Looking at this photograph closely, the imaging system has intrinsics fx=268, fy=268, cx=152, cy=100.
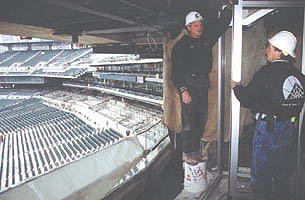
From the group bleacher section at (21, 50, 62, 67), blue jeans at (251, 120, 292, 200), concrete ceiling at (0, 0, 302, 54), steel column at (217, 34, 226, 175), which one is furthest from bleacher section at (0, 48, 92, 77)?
blue jeans at (251, 120, 292, 200)

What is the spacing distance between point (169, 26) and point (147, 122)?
776 cm

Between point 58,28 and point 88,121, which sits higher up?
point 58,28

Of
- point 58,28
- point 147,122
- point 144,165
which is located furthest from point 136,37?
point 147,122

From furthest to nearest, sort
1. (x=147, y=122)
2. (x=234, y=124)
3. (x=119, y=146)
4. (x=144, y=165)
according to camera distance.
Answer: (x=147, y=122)
(x=144, y=165)
(x=119, y=146)
(x=234, y=124)

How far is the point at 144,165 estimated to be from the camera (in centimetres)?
532

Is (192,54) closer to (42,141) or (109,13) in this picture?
(109,13)

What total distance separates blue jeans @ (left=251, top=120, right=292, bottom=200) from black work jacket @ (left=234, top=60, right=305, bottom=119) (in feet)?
0.37

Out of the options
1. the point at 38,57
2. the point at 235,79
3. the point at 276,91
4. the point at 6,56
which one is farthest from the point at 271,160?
the point at 6,56

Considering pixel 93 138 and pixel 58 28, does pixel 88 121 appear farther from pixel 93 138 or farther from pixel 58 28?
pixel 58 28

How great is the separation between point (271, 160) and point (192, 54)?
1.20m

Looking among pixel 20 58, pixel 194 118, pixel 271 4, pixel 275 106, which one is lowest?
pixel 194 118

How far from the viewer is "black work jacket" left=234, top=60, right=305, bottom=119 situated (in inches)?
73.0

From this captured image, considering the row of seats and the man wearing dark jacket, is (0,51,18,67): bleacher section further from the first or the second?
the man wearing dark jacket

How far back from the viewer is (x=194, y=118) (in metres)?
2.74
